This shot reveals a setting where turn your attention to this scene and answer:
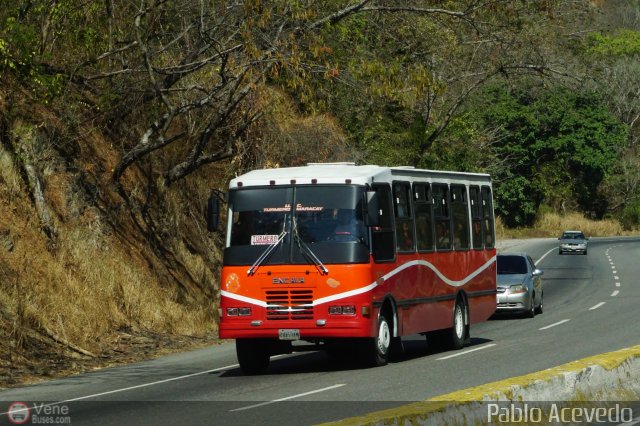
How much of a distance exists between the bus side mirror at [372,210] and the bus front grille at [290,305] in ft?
4.32

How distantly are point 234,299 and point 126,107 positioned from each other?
37.8ft

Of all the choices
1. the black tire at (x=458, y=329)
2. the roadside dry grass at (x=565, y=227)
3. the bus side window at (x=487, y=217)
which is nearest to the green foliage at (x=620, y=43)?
the roadside dry grass at (x=565, y=227)

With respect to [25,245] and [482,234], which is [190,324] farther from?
[482,234]

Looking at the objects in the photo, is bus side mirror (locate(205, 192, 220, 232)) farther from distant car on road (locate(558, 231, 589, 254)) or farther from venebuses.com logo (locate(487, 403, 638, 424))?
distant car on road (locate(558, 231, 589, 254))

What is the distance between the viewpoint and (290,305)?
1811cm

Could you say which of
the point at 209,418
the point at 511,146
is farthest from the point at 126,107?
the point at 511,146

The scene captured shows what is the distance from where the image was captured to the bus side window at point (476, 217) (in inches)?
922

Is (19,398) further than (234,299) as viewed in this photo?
No

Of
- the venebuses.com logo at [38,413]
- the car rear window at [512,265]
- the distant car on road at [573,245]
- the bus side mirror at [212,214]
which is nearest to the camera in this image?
the venebuses.com logo at [38,413]

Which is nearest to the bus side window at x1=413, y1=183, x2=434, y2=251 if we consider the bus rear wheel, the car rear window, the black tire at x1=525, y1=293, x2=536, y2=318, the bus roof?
the bus roof

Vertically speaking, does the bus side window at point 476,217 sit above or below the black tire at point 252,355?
above

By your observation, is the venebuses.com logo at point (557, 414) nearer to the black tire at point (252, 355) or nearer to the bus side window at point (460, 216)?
the black tire at point (252, 355)

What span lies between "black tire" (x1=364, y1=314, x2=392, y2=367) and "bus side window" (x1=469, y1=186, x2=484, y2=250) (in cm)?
488

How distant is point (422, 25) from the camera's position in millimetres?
33219
